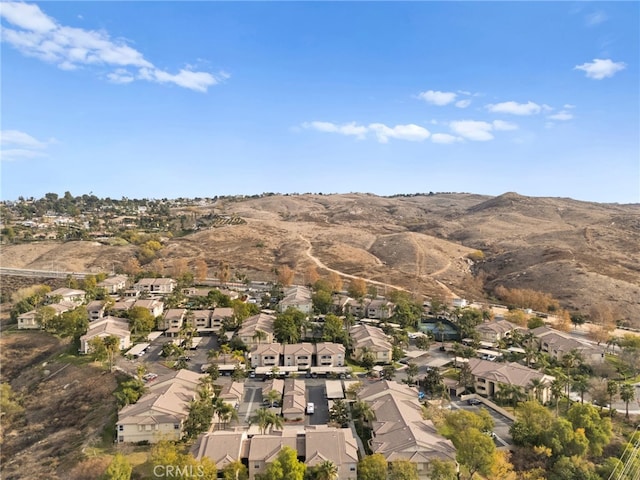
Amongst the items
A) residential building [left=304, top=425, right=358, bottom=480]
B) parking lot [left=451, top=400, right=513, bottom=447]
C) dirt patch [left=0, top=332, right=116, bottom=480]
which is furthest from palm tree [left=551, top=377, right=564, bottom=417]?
dirt patch [left=0, top=332, right=116, bottom=480]

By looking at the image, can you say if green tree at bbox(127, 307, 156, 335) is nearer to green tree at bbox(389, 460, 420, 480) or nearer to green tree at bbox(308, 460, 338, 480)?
green tree at bbox(308, 460, 338, 480)

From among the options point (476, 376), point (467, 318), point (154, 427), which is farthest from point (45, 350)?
point (467, 318)

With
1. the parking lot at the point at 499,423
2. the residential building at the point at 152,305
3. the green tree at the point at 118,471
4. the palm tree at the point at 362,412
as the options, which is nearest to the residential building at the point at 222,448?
the green tree at the point at 118,471

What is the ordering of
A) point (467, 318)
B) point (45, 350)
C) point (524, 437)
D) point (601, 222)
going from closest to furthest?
point (524, 437) < point (45, 350) < point (467, 318) < point (601, 222)

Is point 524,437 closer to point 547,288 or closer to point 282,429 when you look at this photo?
point 282,429

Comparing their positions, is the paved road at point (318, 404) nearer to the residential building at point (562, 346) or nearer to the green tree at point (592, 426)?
the green tree at point (592, 426)

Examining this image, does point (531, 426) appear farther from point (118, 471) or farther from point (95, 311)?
point (95, 311)
